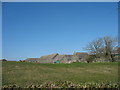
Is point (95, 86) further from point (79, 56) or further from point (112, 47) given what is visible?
point (79, 56)

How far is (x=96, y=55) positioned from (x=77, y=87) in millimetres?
27539

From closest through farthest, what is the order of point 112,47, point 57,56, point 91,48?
point 112,47 < point 91,48 < point 57,56

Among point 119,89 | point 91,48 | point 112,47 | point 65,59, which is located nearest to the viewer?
point 119,89

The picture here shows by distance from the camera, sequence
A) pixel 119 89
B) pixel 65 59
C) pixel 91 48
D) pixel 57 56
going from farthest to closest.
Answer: pixel 57 56 < pixel 65 59 < pixel 91 48 < pixel 119 89

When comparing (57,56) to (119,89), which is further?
(57,56)

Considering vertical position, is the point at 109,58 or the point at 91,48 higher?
the point at 91,48

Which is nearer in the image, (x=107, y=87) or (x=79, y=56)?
(x=107, y=87)

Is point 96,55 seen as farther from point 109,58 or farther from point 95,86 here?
point 95,86

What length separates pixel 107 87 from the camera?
2.96 meters

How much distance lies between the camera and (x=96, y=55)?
97.1 feet

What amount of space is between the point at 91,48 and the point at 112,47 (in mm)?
3934

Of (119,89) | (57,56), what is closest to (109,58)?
(57,56)

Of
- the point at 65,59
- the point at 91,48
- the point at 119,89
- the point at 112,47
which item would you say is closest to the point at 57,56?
→ the point at 65,59

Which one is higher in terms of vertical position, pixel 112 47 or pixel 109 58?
pixel 112 47
